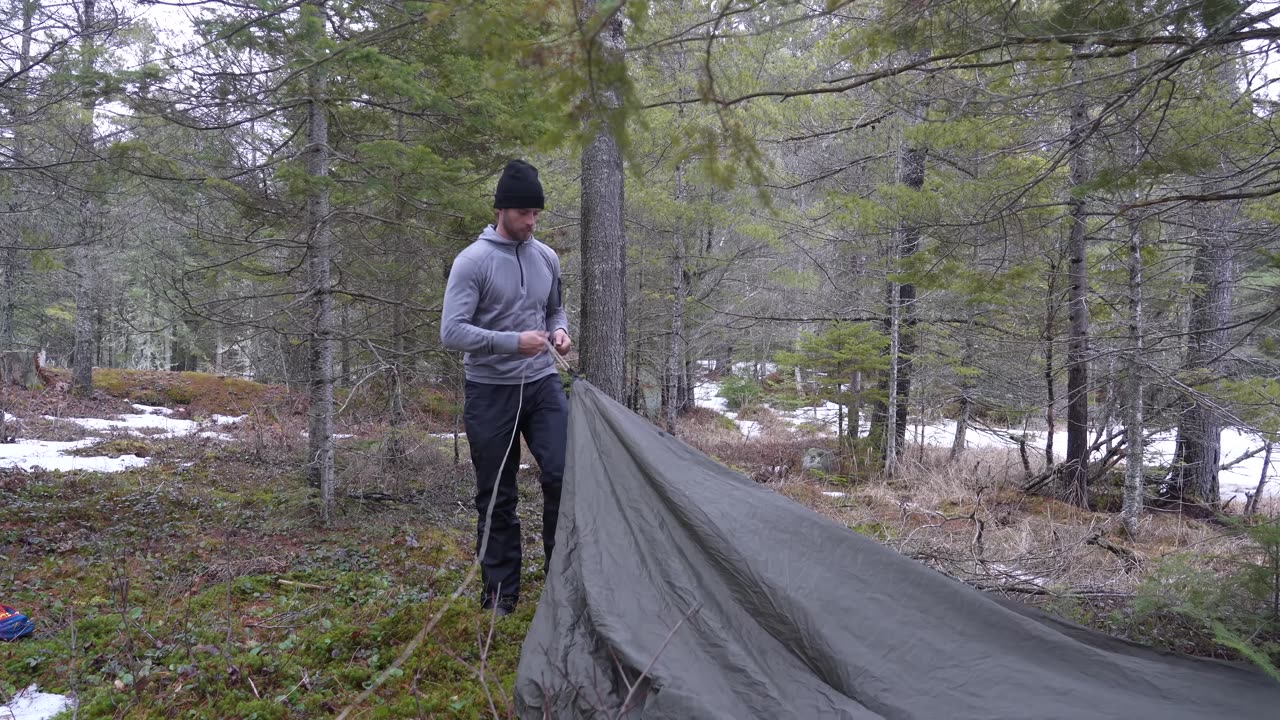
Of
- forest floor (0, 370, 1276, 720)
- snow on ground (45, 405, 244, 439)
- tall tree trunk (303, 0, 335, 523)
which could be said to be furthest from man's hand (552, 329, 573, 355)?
snow on ground (45, 405, 244, 439)

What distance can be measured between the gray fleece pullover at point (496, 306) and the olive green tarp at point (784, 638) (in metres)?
0.68

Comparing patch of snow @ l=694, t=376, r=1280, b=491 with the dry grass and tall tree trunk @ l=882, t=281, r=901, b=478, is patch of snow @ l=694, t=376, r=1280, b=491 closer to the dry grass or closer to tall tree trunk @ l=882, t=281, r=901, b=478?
the dry grass

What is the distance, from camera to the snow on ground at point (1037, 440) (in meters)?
9.72

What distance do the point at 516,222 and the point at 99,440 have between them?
1026cm

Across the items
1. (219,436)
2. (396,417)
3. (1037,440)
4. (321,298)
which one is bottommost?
(1037,440)

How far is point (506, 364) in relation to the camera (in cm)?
312

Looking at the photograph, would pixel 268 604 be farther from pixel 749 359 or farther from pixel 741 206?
pixel 749 359

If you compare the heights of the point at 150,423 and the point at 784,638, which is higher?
the point at 784,638

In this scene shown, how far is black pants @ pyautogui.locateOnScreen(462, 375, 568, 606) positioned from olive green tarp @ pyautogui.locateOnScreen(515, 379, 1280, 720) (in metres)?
0.40

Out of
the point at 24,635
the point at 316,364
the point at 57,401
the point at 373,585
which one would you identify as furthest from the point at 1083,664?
the point at 57,401

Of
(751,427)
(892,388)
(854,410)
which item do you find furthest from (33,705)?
(751,427)

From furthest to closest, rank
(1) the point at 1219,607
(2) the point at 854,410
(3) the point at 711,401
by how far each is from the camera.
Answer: (3) the point at 711,401 → (2) the point at 854,410 → (1) the point at 1219,607

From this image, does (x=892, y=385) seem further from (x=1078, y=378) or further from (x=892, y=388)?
(x=1078, y=378)

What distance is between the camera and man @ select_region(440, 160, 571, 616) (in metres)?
3.04
